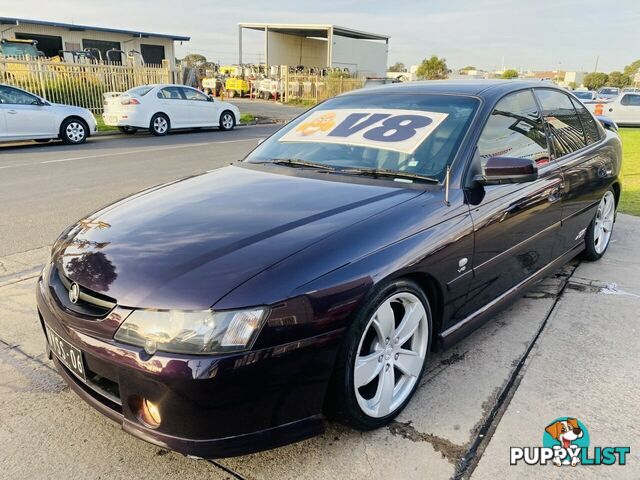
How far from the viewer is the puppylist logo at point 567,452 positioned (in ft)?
7.41

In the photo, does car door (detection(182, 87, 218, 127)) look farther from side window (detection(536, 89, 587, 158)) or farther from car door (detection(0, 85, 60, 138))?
side window (detection(536, 89, 587, 158))

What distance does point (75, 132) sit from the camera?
12.9 m

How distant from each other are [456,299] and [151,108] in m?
14.0

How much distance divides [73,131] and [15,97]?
→ 1.45 metres

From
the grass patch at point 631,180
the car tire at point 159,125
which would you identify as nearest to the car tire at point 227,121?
the car tire at point 159,125

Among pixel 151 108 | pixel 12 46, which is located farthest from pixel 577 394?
pixel 12 46

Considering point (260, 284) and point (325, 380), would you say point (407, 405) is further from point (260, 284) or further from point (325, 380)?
point (260, 284)

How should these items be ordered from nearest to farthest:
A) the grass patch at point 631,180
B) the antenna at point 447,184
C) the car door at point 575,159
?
the antenna at point 447,184
the car door at point 575,159
the grass patch at point 631,180

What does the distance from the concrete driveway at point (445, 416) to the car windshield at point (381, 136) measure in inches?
46.5

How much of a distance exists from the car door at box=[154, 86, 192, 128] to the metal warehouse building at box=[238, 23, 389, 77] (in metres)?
34.2

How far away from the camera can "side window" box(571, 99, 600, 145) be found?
4.37 metres

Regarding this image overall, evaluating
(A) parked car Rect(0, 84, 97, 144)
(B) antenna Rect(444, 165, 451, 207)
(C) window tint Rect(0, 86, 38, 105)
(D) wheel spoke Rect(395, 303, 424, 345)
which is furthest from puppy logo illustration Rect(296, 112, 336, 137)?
(C) window tint Rect(0, 86, 38, 105)

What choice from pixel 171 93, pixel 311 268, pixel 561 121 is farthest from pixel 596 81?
pixel 311 268

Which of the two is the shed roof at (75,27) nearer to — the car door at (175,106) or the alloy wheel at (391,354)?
the car door at (175,106)
